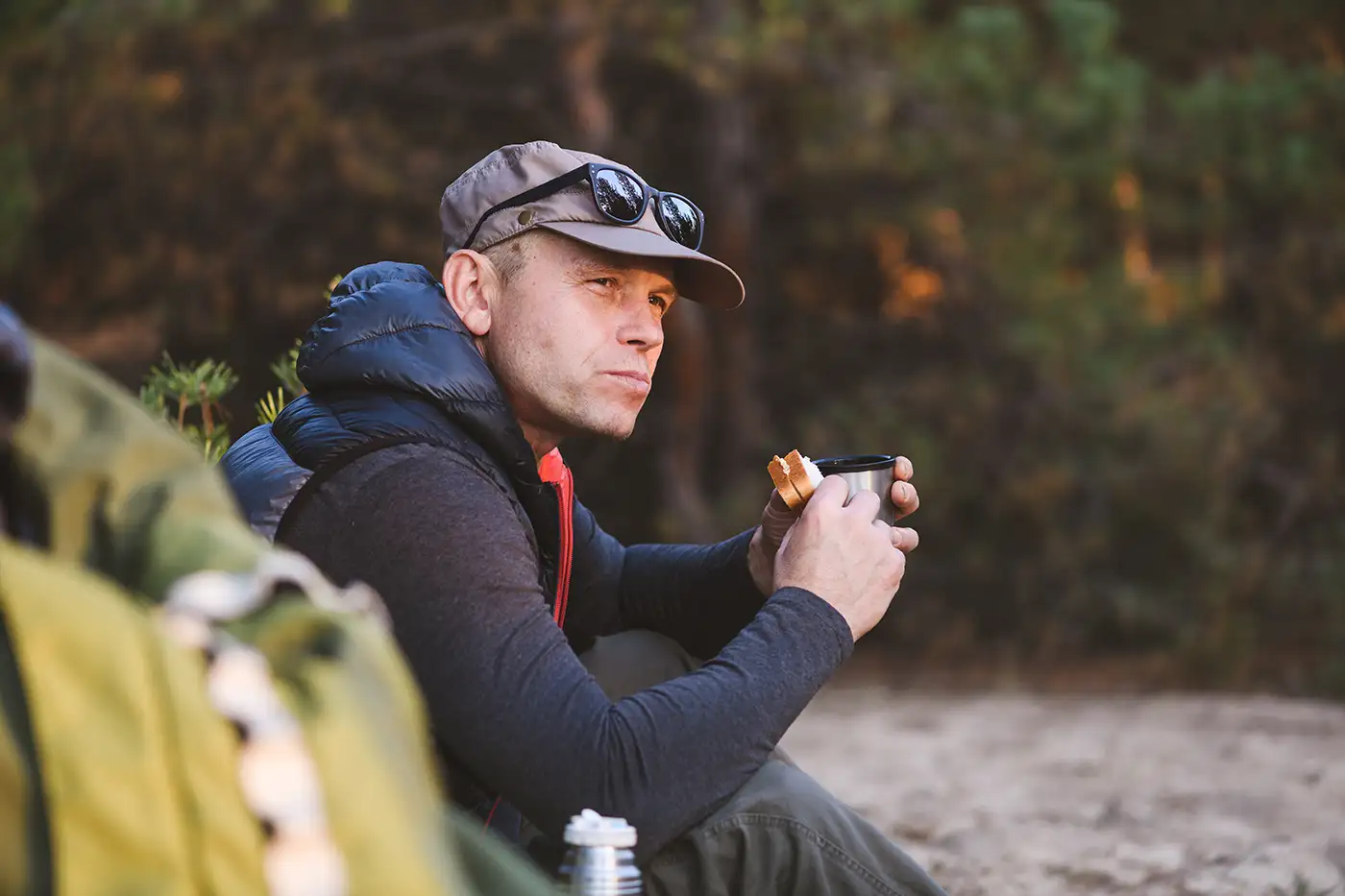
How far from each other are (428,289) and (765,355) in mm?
7643

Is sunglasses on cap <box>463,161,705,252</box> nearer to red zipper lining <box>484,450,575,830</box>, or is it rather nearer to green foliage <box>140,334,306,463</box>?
Answer: red zipper lining <box>484,450,575,830</box>

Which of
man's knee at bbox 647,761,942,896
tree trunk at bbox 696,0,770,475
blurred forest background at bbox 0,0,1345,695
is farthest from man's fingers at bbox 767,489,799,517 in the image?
tree trunk at bbox 696,0,770,475

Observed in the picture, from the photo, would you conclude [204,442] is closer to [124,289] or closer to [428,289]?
[428,289]

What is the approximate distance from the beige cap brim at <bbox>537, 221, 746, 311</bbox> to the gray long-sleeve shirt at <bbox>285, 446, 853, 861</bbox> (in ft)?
1.50

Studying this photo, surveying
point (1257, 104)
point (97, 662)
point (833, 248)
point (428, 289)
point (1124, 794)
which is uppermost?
point (1257, 104)

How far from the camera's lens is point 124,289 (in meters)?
8.59

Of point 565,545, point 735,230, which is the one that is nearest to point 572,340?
point 565,545

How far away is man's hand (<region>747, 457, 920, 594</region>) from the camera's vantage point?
223cm

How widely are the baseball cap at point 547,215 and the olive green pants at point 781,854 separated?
78cm

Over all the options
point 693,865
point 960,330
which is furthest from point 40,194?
point 693,865

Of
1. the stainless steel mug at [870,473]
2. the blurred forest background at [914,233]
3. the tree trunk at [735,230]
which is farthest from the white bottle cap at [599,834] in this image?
the tree trunk at [735,230]

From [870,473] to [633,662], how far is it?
0.48 meters

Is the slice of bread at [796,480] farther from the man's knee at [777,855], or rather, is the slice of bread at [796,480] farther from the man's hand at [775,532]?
the man's knee at [777,855]

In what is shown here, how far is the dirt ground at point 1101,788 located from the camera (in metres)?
3.39
